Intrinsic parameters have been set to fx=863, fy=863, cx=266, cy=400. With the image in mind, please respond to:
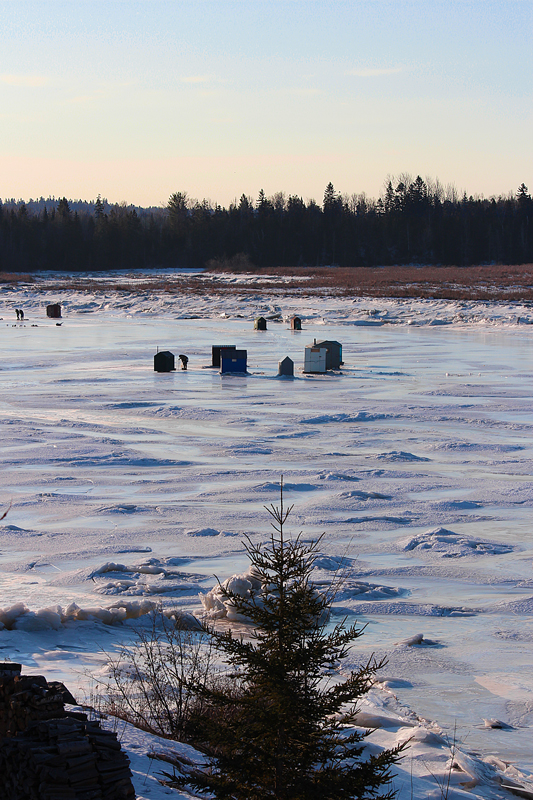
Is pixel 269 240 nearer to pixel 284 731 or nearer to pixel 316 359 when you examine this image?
pixel 316 359

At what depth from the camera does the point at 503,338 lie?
33.4m

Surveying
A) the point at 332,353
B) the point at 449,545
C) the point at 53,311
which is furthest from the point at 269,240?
the point at 449,545

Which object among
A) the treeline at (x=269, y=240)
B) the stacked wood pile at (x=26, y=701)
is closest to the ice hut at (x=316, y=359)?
the stacked wood pile at (x=26, y=701)

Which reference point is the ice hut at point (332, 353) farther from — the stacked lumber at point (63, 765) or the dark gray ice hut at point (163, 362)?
the stacked lumber at point (63, 765)

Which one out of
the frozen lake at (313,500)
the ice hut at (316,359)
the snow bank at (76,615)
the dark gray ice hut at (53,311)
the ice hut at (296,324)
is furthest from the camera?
the dark gray ice hut at (53,311)

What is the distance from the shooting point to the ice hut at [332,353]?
77.2 ft

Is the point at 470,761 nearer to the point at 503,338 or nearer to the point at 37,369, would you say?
the point at 37,369

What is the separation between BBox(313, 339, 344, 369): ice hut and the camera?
23516 millimetres

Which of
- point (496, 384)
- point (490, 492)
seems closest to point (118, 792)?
point (490, 492)

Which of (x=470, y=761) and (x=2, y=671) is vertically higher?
(x=2, y=671)

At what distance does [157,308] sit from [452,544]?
4246 cm

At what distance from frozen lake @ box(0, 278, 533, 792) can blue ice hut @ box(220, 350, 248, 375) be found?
37 centimetres

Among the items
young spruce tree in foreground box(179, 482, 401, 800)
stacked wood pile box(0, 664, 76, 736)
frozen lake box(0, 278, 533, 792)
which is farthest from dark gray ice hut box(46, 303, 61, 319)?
young spruce tree in foreground box(179, 482, 401, 800)

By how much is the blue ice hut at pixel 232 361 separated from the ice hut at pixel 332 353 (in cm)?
224
